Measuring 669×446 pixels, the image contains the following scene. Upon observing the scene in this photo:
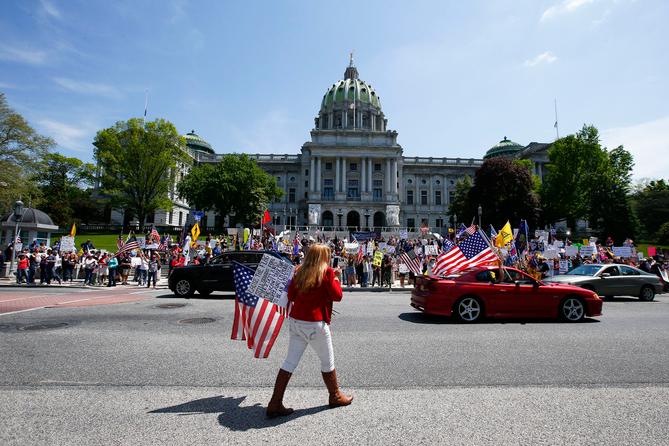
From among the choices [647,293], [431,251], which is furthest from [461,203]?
[647,293]

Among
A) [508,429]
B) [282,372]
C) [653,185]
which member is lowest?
[508,429]

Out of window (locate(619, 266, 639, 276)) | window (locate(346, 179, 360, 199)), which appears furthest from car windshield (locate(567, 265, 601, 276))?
window (locate(346, 179, 360, 199))

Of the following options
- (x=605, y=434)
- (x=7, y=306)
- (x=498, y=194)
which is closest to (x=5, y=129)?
(x=7, y=306)

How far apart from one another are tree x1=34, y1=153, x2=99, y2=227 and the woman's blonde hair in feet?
199

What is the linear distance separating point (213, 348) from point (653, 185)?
82.5 meters

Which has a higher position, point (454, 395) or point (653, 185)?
point (653, 185)

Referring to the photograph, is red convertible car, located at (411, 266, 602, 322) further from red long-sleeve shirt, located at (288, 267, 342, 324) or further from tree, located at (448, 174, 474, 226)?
tree, located at (448, 174, 474, 226)

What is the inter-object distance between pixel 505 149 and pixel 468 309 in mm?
101501

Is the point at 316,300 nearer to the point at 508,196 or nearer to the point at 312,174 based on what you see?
the point at 508,196

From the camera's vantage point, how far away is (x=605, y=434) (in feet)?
11.8

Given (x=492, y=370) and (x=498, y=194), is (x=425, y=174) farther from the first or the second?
(x=492, y=370)

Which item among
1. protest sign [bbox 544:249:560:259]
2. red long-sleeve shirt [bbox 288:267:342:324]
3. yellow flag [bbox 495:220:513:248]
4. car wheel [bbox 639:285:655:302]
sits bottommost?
car wheel [bbox 639:285:655:302]

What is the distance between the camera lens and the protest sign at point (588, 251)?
24.2m

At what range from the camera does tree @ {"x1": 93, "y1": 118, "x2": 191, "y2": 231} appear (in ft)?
178
